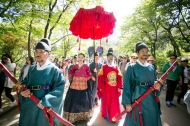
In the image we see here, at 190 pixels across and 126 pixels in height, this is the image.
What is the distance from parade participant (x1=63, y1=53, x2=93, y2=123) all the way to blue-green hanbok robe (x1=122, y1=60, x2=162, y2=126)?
1871mm

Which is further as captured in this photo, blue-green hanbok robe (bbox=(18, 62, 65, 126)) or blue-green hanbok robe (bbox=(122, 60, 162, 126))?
blue-green hanbok robe (bbox=(122, 60, 162, 126))

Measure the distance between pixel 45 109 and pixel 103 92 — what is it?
9.34 ft

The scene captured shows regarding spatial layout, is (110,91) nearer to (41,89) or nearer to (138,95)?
(138,95)

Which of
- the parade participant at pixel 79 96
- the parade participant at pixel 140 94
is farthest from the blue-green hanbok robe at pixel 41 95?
the parade participant at pixel 79 96

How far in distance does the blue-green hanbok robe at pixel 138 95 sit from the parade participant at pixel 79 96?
187 cm

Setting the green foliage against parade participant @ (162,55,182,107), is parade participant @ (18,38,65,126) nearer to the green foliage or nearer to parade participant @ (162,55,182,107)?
parade participant @ (162,55,182,107)

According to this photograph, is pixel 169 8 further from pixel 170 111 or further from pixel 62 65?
pixel 62 65

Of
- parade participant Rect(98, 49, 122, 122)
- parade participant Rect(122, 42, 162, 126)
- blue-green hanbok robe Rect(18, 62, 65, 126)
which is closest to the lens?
blue-green hanbok robe Rect(18, 62, 65, 126)

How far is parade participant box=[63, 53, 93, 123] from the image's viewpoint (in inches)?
172

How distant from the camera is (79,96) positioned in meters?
4.51

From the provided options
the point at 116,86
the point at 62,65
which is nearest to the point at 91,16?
the point at 116,86

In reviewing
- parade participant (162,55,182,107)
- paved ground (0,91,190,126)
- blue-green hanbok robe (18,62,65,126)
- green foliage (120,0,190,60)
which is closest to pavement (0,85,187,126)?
paved ground (0,91,190,126)

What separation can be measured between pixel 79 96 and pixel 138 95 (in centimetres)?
221

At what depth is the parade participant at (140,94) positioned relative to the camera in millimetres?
2773
